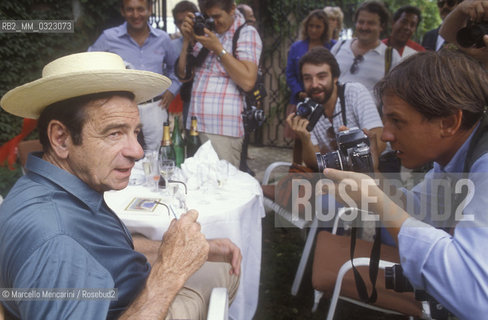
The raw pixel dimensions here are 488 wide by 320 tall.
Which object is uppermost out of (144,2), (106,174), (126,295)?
(144,2)

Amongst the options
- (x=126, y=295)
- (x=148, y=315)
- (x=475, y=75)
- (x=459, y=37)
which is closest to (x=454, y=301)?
(x=475, y=75)

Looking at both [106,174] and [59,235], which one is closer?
[59,235]

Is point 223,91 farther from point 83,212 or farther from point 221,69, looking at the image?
point 83,212

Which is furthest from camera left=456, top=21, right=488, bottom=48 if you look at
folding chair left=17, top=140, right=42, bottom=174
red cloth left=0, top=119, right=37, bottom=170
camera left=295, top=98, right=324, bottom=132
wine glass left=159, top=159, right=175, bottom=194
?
folding chair left=17, top=140, right=42, bottom=174

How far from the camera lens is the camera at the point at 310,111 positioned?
2863 mm

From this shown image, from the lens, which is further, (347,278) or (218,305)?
(347,278)

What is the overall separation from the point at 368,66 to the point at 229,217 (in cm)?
262

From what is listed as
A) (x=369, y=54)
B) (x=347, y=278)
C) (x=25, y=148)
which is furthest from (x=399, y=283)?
(x=25, y=148)

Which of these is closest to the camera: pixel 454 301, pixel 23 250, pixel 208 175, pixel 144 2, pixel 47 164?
pixel 23 250

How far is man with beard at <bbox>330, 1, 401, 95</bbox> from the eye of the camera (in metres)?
3.75

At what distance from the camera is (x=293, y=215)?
9.30 feet

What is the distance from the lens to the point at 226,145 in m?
3.31

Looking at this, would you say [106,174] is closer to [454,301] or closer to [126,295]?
[126,295]

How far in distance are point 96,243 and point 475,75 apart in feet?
4.74
